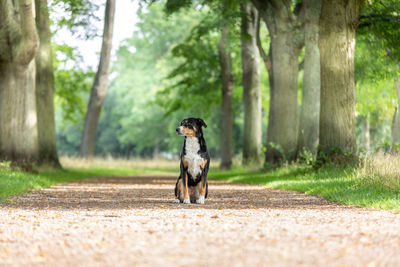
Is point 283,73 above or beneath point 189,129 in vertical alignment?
above

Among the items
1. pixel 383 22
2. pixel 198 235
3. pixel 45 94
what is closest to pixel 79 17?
pixel 45 94

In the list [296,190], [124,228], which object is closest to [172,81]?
[296,190]

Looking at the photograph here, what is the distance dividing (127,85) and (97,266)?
186ft

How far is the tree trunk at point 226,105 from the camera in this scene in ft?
105

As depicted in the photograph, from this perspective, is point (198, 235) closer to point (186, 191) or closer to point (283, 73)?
point (186, 191)

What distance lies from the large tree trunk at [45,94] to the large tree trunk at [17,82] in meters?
3.25

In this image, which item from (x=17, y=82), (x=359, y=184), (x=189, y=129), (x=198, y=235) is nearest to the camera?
(x=198, y=235)

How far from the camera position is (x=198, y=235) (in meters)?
6.47

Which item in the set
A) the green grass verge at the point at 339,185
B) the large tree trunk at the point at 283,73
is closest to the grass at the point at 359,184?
the green grass verge at the point at 339,185

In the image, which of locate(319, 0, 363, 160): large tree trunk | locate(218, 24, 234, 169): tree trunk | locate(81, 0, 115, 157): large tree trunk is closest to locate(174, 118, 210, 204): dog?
locate(319, 0, 363, 160): large tree trunk

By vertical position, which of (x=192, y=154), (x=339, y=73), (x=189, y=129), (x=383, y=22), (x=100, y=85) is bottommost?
(x=192, y=154)

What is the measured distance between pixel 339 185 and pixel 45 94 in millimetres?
13875

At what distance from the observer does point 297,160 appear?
2025cm

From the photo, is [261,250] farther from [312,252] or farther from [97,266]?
[97,266]
